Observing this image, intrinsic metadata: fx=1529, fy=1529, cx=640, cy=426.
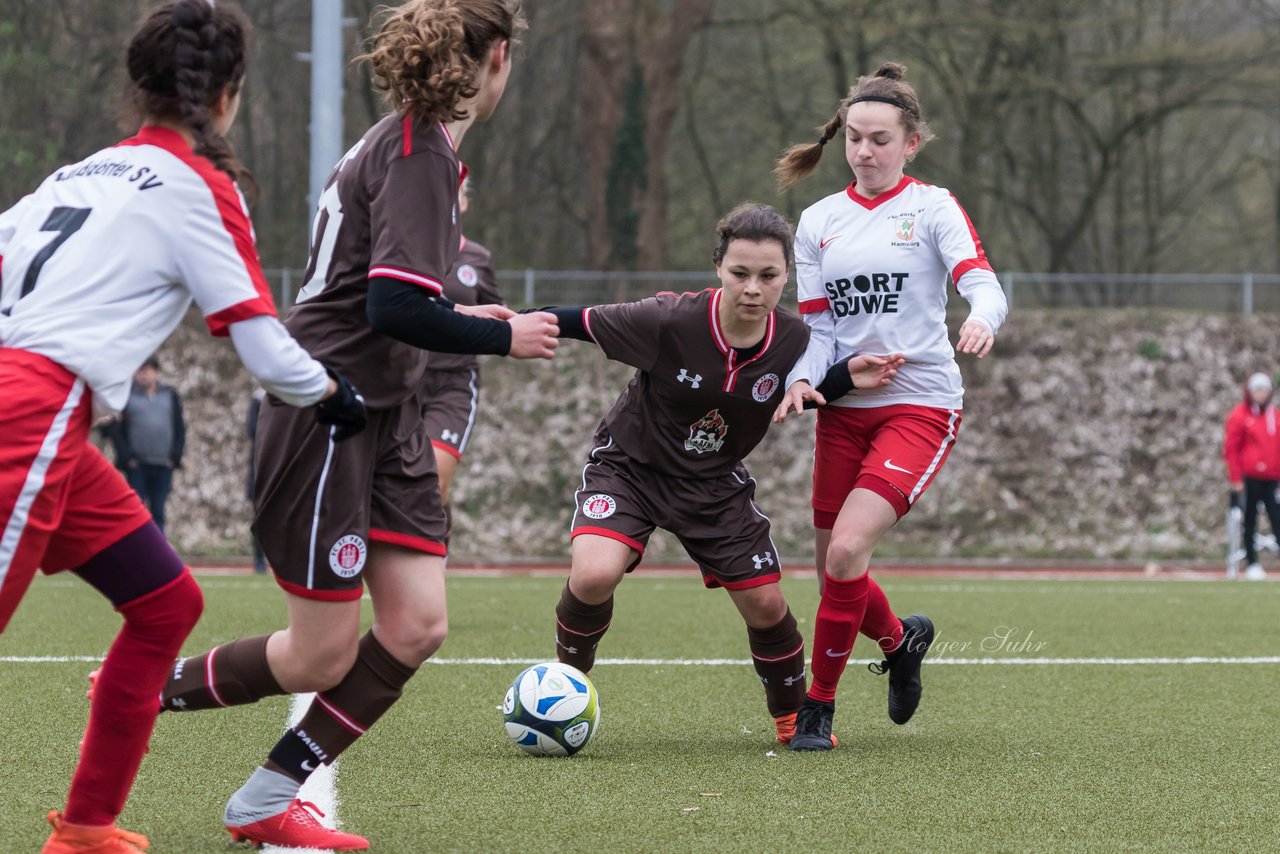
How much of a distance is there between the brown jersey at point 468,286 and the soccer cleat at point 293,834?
168 inches

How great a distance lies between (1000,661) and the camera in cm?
745

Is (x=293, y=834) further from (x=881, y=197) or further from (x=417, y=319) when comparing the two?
(x=881, y=197)

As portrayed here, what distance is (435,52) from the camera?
3402mm

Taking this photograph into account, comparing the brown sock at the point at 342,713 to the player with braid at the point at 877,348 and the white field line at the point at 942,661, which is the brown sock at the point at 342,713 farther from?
the white field line at the point at 942,661

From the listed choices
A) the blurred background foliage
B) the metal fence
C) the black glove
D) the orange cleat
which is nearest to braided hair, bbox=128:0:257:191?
the black glove

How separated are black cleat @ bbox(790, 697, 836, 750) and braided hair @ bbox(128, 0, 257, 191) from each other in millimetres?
2748

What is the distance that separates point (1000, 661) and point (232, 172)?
5360 mm

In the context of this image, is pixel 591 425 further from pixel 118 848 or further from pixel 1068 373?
pixel 118 848

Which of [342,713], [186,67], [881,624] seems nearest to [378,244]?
[186,67]

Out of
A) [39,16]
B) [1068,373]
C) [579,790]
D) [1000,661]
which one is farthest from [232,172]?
[39,16]

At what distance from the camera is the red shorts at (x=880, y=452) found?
16.5 feet

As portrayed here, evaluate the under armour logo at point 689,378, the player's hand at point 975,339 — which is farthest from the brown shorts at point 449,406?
the player's hand at point 975,339

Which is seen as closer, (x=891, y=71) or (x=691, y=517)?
(x=691, y=517)

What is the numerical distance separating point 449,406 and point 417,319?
14.6ft
